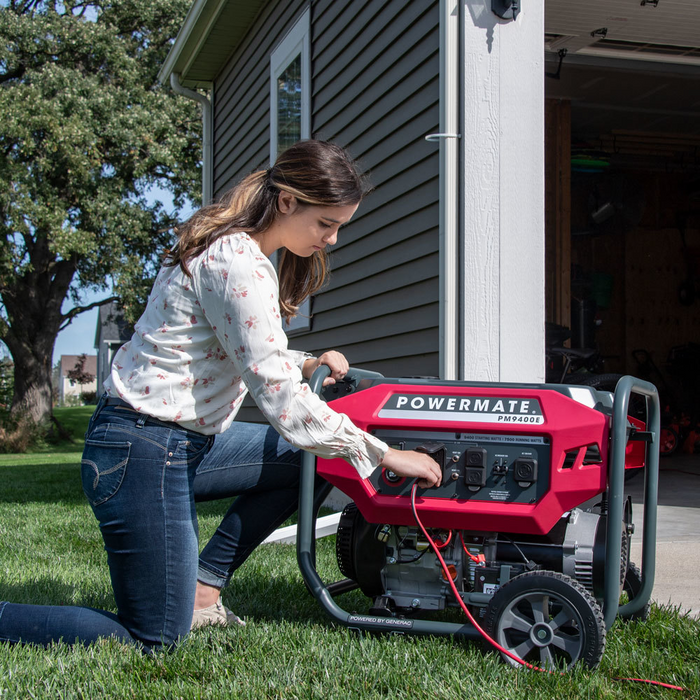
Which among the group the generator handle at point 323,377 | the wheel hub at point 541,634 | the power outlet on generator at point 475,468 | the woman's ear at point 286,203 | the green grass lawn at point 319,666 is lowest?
the green grass lawn at point 319,666

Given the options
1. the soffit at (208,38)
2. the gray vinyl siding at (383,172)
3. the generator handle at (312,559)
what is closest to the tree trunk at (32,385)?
the soffit at (208,38)

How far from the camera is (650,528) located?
2236 mm

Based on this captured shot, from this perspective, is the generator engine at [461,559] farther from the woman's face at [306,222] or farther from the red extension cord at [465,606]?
the woman's face at [306,222]

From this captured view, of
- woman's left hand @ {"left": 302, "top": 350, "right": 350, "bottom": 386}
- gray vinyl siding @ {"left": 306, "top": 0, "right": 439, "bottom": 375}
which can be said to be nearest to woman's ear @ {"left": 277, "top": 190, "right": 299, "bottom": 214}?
woman's left hand @ {"left": 302, "top": 350, "right": 350, "bottom": 386}

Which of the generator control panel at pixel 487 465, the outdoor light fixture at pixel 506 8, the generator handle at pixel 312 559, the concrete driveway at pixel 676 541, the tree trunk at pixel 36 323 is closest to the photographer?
the generator control panel at pixel 487 465

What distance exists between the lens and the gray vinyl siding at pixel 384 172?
4.44 m

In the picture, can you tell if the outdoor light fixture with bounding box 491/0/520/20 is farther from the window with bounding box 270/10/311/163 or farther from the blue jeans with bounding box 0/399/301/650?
the window with bounding box 270/10/311/163

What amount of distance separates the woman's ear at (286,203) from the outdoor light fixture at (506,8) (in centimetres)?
229

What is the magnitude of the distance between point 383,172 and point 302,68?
2.15 metres

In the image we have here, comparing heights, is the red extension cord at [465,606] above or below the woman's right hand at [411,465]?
below

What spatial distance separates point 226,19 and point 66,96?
9938mm

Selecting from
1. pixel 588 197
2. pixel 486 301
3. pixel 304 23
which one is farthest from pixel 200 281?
pixel 588 197

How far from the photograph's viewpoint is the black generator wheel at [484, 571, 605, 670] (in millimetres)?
1954

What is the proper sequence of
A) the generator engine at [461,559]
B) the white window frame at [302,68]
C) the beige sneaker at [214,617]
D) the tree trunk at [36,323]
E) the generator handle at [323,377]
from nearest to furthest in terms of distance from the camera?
1. the generator engine at [461,559]
2. the generator handle at [323,377]
3. the beige sneaker at [214,617]
4. the white window frame at [302,68]
5. the tree trunk at [36,323]
